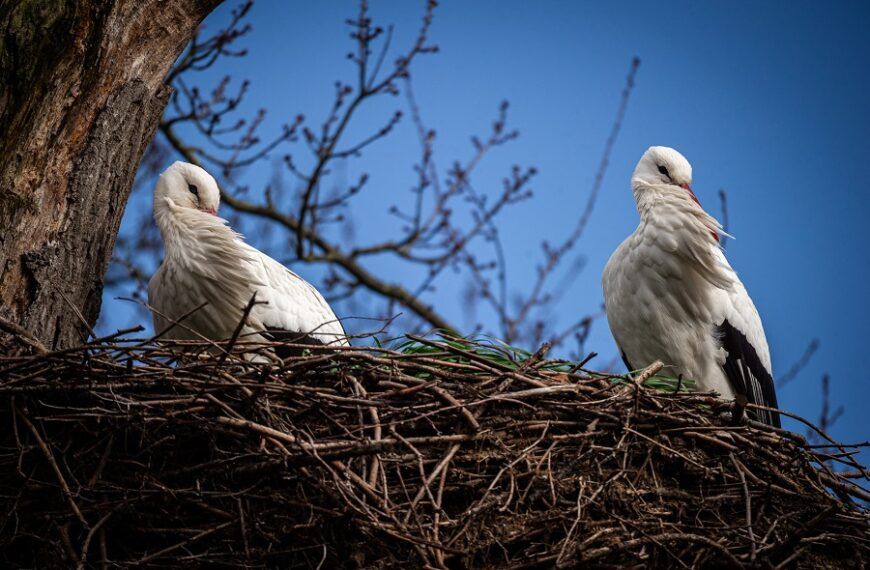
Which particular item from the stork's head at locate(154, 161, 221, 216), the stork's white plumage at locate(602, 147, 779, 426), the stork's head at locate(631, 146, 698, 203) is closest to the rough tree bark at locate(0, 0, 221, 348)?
the stork's head at locate(154, 161, 221, 216)

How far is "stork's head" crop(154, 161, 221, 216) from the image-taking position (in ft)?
A: 16.2

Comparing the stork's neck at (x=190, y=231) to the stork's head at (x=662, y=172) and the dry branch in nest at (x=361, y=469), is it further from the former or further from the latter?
the stork's head at (x=662, y=172)

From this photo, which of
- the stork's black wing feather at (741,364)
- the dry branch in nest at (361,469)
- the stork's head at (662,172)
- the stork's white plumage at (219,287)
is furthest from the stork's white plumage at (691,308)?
the stork's white plumage at (219,287)

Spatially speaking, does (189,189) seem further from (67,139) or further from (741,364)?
(741,364)

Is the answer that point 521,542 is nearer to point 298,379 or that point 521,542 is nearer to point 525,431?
point 525,431

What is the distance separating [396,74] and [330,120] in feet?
1.99

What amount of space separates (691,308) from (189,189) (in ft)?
8.20

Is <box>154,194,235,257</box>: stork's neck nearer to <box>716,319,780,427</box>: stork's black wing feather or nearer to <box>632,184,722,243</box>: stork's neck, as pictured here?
<box>632,184,722,243</box>: stork's neck

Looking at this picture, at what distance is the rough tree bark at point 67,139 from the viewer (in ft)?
12.2

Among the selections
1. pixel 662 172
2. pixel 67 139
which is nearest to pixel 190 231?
pixel 67 139

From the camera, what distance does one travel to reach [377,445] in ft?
9.80

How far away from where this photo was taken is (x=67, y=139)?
3850 mm

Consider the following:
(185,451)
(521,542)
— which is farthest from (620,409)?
(185,451)

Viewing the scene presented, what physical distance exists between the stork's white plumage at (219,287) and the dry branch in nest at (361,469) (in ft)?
3.17
